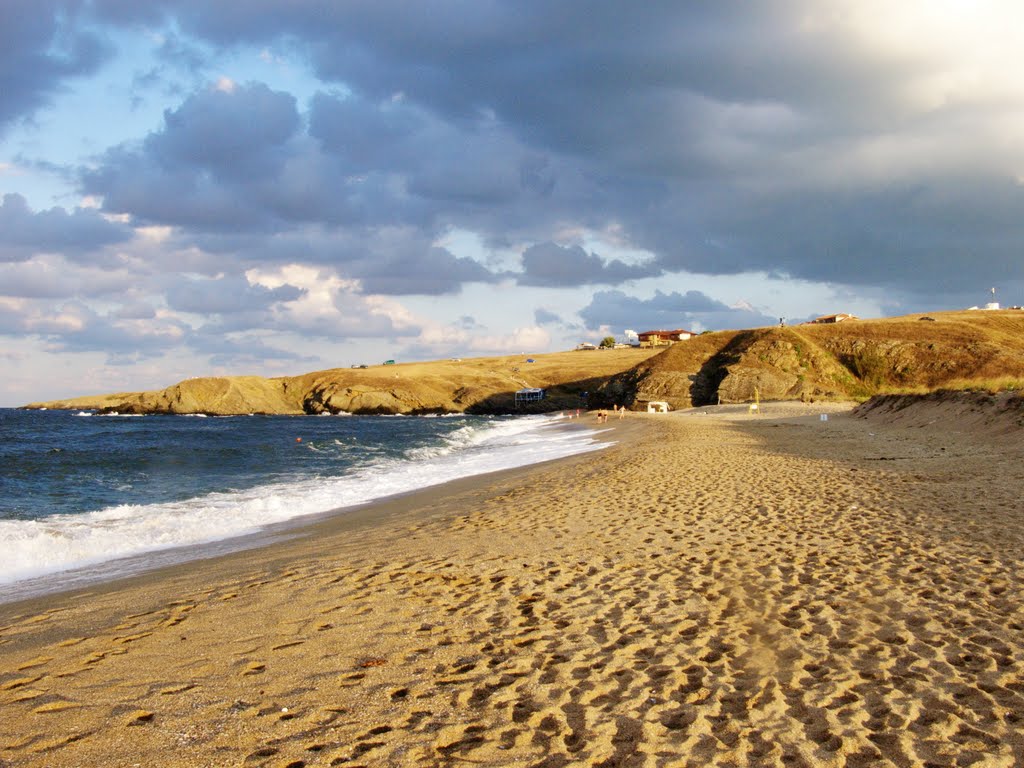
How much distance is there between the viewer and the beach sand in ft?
14.4

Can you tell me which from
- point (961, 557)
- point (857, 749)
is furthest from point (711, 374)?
point (857, 749)

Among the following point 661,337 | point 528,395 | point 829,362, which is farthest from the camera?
point 661,337

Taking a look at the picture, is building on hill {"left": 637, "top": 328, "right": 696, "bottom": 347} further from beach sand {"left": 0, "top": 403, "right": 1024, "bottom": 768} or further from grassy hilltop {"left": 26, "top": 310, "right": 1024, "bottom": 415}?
beach sand {"left": 0, "top": 403, "right": 1024, "bottom": 768}

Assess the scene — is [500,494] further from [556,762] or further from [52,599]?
[556,762]

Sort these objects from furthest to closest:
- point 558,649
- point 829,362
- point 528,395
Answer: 1. point 528,395
2. point 829,362
3. point 558,649

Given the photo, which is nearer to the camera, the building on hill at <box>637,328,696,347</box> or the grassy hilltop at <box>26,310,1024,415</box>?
the grassy hilltop at <box>26,310,1024,415</box>

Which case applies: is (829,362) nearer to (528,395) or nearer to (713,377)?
(713,377)

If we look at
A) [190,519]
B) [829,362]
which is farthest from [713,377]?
[190,519]

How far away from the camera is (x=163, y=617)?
7.40 meters

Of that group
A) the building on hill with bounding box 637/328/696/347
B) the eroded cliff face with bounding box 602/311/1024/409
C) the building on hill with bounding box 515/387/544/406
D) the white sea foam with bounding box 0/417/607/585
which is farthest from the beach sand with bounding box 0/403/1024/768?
the building on hill with bounding box 637/328/696/347

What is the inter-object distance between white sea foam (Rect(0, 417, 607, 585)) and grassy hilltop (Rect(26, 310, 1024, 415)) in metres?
41.7

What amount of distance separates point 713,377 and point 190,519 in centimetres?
7239

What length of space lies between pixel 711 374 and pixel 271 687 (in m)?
81.1

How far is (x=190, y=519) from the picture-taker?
16094 millimetres
